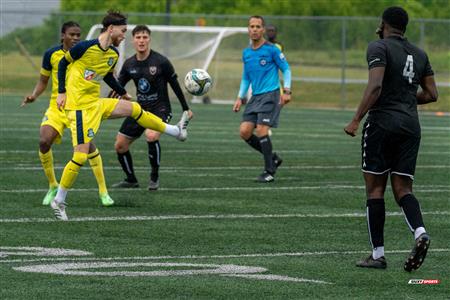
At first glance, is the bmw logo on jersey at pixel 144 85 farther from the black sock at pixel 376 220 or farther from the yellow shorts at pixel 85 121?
the black sock at pixel 376 220

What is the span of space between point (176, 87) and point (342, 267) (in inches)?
228

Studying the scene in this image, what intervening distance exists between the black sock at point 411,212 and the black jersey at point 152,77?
18.7 feet

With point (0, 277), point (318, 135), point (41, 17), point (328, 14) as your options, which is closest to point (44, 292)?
point (0, 277)

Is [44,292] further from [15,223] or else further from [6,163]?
[6,163]

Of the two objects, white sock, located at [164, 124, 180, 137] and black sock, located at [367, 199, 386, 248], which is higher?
black sock, located at [367, 199, 386, 248]

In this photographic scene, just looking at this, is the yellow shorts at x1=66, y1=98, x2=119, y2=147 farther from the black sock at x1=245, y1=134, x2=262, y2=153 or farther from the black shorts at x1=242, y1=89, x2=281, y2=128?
the black sock at x1=245, y1=134, x2=262, y2=153

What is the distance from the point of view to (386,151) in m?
9.00

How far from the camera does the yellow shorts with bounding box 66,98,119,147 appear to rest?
11766 mm

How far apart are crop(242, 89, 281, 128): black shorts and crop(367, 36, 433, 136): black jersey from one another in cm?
693

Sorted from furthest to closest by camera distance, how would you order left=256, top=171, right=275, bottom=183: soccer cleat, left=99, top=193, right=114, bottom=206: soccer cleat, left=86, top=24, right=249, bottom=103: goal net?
1. left=86, top=24, right=249, bottom=103: goal net
2. left=256, top=171, right=275, bottom=183: soccer cleat
3. left=99, top=193, right=114, bottom=206: soccer cleat

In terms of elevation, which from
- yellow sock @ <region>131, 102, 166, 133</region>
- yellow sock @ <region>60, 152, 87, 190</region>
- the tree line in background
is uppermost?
yellow sock @ <region>131, 102, 166, 133</region>

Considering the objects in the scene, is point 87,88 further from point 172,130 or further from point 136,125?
point 136,125

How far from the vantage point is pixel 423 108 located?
34812mm

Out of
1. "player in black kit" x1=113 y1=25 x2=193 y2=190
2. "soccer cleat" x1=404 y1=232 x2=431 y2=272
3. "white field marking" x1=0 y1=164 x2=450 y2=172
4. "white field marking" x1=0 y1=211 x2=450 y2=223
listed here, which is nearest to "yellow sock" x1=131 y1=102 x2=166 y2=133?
"white field marking" x1=0 y1=211 x2=450 y2=223
